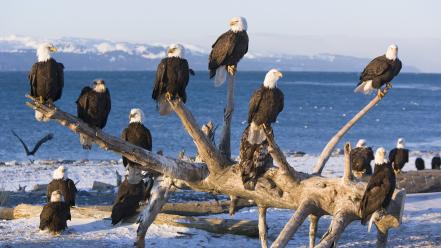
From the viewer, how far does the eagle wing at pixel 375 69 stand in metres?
10.5

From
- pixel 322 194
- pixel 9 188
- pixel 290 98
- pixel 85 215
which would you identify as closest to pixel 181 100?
pixel 322 194

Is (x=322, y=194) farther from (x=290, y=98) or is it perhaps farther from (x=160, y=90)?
(x=290, y=98)

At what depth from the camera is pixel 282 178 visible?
31.2 feet

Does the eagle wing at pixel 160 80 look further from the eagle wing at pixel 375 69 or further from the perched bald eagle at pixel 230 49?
the eagle wing at pixel 375 69

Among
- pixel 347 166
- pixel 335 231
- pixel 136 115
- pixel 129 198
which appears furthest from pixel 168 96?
pixel 129 198

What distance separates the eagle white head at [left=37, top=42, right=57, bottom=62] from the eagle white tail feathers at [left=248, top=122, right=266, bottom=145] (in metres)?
2.29

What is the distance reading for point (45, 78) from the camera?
912 cm

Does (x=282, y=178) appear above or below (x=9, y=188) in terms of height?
above

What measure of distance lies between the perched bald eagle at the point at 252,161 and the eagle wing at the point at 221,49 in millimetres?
857

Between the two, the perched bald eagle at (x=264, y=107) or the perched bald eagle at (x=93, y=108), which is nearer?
the perched bald eagle at (x=264, y=107)

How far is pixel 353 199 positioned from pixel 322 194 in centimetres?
34

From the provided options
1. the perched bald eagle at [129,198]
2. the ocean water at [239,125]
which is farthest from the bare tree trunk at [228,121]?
the ocean water at [239,125]

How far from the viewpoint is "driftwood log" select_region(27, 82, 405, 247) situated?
9039 mm

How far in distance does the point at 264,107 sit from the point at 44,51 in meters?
2.43
